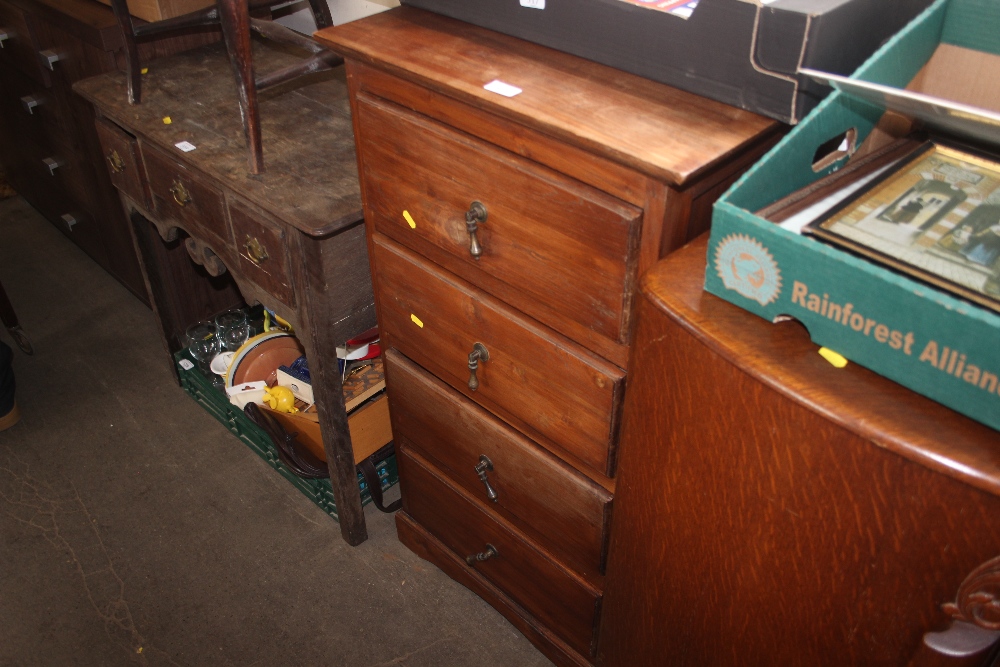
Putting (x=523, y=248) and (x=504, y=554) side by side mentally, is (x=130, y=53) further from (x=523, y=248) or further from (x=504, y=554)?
(x=504, y=554)

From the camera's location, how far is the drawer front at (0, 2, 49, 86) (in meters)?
2.27

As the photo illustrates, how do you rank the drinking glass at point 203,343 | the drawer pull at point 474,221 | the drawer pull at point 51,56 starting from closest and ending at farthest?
the drawer pull at point 474,221 → the drawer pull at point 51,56 → the drinking glass at point 203,343

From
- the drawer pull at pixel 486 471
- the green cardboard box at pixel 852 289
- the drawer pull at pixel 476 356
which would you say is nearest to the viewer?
the green cardboard box at pixel 852 289

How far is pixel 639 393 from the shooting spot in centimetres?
96

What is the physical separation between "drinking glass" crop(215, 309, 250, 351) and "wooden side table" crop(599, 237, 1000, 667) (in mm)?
1601

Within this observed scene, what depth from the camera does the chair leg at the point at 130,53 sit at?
1811 mm

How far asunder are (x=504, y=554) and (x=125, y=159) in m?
1.22

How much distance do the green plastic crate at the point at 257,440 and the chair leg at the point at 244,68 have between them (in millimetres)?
787

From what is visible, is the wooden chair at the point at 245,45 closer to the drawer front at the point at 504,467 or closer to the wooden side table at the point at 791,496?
the drawer front at the point at 504,467

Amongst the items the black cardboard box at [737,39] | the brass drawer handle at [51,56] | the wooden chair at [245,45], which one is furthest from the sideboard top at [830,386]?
the brass drawer handle at [51,56]

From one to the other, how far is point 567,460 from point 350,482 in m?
0.73

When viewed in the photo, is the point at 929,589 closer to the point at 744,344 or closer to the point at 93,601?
the point at 744,344

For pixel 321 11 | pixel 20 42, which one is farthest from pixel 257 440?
pixel 20 42

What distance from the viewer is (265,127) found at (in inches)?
68.5
